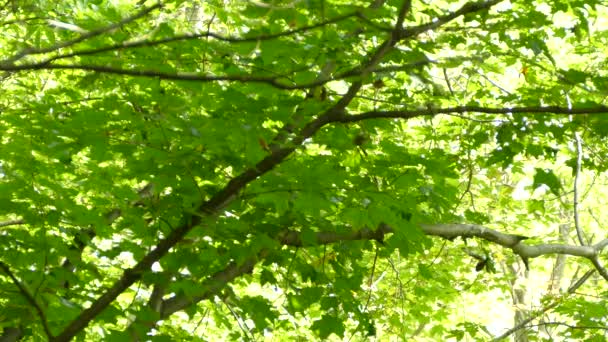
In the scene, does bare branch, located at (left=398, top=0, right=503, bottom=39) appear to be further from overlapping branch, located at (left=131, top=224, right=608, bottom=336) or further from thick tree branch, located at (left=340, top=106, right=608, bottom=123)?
overlapping branch, located at (left=131, top=224, right=608, bottom=336)

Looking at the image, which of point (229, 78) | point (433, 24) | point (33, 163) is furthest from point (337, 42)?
point (33, 163)

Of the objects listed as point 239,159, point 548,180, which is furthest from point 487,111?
point 548,180

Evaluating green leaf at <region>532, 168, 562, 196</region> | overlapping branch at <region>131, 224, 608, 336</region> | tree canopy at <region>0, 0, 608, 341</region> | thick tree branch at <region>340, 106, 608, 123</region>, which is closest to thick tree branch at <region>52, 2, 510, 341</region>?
tree canopy at <region>0, 0, 608, 341</region>

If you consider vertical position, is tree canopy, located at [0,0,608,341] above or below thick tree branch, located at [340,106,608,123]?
above

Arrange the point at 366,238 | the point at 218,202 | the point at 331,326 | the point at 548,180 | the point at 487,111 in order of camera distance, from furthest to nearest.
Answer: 1. the point at 366,238
2. the point at 331,326
3. the point at 548,180
4. the point at 218,202
5. the point at 487,111

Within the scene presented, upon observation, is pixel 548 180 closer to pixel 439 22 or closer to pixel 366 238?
pixel 366 238

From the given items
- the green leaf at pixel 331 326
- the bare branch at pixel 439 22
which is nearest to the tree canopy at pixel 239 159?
the green leaf at pixel 331 326

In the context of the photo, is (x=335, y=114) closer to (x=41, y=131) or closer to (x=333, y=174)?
(x=333, y=174)

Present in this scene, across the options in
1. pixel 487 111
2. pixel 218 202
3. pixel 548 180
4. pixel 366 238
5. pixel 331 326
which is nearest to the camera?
pixel 487 111

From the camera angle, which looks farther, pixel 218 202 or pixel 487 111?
pixel 218 202

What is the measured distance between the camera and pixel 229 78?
61.3 inches

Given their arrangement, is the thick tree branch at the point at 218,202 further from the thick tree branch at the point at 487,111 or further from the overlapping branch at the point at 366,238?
the overlapping branch at the point at 366,238

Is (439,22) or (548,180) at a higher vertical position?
(548,180)

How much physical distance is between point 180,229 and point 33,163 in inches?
39.1
